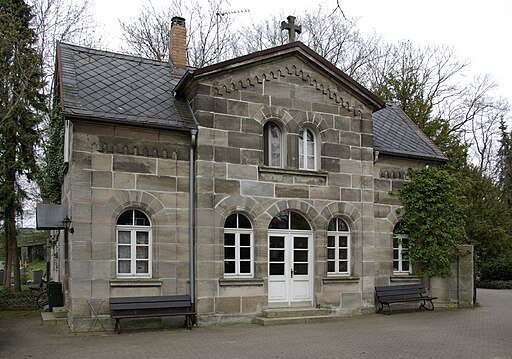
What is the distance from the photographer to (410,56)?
33438 millimetres

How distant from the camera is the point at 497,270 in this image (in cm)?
2855

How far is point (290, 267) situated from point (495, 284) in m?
16.6

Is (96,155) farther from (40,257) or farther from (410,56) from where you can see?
(40,257)

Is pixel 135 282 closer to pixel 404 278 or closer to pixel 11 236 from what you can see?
pixel 404 278

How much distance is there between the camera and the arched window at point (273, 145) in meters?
15.6

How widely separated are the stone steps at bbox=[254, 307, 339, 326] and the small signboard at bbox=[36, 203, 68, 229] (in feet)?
18.3

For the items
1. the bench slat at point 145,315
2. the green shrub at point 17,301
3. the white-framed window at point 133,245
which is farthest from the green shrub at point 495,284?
→ the green shrub at point 17,301

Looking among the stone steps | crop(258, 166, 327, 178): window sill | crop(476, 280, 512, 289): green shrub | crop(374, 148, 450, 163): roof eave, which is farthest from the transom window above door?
crop(476, 280, 512, 289): green shrub

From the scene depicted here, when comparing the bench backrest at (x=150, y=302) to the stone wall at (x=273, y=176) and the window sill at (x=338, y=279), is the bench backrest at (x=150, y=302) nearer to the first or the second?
the stone wall at (x=273, y=176)

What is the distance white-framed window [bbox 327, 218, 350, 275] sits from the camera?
53.3 ft

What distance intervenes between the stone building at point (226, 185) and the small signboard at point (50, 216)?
0.60 metres

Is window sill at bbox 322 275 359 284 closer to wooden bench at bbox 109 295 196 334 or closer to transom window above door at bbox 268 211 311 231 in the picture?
transom window above door at bbox 268 211 311 231

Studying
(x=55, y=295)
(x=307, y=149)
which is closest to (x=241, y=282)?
(x=307, y=149)

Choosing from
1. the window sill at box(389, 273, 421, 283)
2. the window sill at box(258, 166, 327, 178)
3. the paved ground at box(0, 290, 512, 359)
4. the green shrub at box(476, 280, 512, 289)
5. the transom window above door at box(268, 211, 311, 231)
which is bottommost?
the green shrub at box(476, 280, 512, 289)
